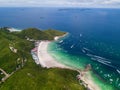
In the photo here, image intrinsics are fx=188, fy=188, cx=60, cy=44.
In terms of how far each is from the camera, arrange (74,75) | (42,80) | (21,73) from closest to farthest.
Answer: (42,80) → (21,73) → (74,75)

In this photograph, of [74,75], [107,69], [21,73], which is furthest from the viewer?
[107,69]

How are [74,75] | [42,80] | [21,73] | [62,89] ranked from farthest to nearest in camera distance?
[74,75], [21,73], [42,80], [62,89]

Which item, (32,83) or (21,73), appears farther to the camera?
(21,73)

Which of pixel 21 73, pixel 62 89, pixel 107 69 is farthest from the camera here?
pixel 107 69

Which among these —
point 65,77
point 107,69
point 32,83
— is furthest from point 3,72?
point 107,69

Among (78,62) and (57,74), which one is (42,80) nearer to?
(57,74)

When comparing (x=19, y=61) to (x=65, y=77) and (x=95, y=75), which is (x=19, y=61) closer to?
(x=65, y=77)

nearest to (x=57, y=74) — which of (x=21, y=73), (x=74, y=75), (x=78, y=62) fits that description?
(x=74, y=75)

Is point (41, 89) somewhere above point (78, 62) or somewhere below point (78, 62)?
above

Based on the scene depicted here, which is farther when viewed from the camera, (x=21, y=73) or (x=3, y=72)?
(x=3, y=72)
